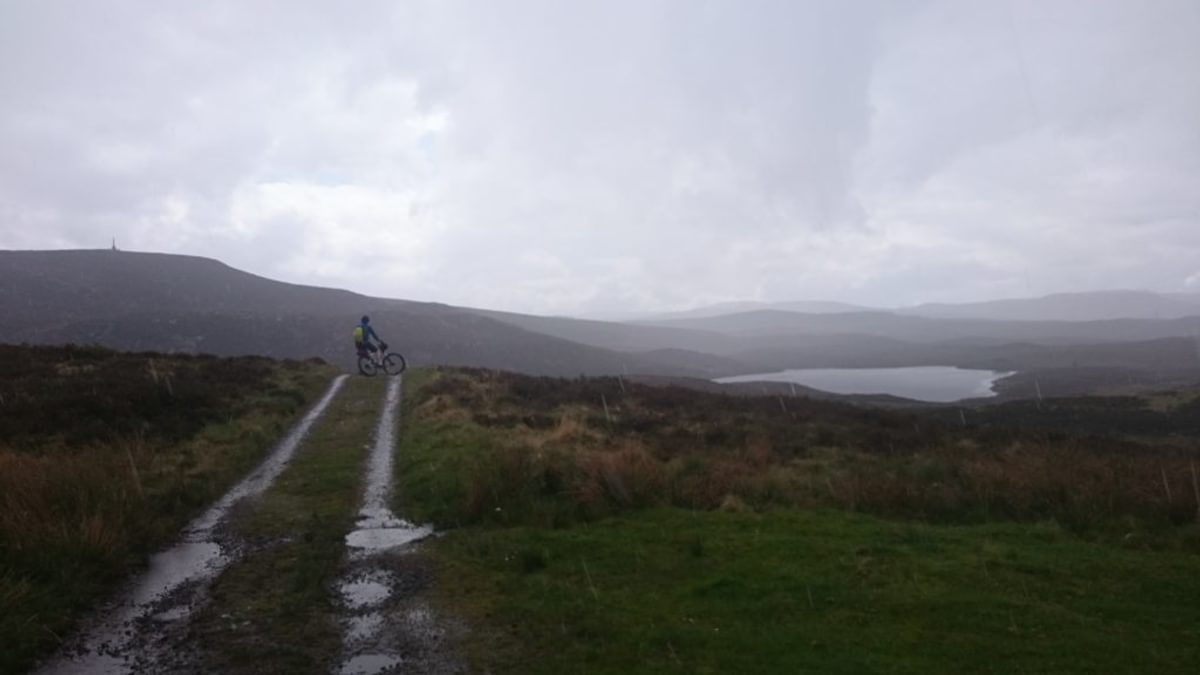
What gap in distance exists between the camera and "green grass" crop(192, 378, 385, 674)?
747cm

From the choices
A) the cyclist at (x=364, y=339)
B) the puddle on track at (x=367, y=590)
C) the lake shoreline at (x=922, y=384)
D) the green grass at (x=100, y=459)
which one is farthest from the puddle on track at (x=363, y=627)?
the lake shoreline at (x=922, y=384)

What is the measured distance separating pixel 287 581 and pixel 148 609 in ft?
4.77

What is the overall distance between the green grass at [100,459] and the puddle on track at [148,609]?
0.23m

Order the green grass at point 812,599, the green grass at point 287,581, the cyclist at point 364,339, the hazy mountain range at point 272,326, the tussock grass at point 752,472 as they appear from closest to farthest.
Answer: the green grass at point 812,599
the green grass at point 287,581
the tussock grass at point 752,472
the cyclist at point 364,339
the hazy mountain range at point 272,326

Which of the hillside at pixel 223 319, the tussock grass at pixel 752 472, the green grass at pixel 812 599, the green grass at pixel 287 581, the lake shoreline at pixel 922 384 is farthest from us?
the hillside at pixel 223 319

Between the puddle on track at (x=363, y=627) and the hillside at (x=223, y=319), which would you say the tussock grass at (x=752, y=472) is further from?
the hillside at (x=223, y=319)

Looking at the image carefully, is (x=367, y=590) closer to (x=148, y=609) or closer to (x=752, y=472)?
(x=148, y=609)

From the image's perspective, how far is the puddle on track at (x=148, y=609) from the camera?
7.32 metres

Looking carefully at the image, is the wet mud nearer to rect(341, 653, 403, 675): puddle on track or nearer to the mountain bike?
rect(341, 653, 403, 675): puddle on track

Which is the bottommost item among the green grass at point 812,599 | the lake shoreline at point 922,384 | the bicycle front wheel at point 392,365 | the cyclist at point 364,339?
the lake shoreline at point 922,384

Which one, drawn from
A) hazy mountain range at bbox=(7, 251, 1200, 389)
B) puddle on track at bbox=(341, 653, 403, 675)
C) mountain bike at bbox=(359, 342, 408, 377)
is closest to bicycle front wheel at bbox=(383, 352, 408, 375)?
mountain bike at bbox=(359, 342, 408, 377)

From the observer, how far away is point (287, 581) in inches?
376

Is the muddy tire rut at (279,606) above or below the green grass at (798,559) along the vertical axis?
below

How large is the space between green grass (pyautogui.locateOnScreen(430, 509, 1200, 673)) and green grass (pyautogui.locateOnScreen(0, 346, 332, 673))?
392cm
